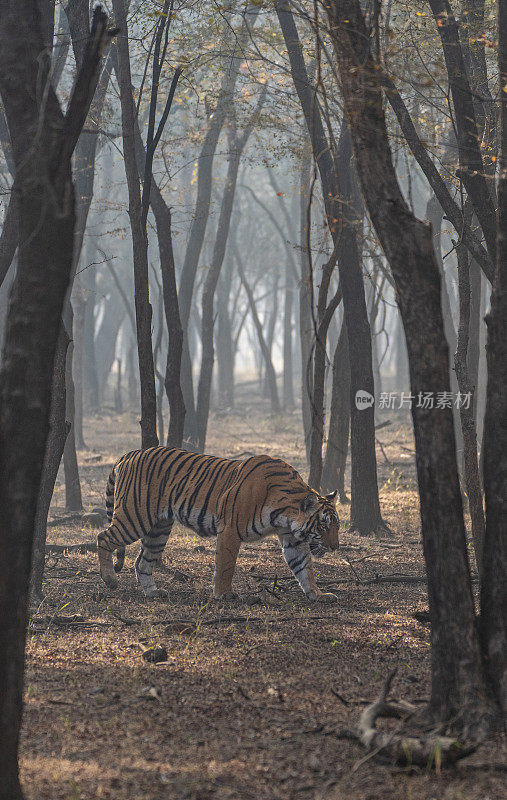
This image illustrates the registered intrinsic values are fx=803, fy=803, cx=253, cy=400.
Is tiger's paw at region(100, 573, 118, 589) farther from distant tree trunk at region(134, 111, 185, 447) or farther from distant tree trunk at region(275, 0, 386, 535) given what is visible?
distant tree trunk at region(275, 0, 386, 535)

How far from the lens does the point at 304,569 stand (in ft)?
21.5

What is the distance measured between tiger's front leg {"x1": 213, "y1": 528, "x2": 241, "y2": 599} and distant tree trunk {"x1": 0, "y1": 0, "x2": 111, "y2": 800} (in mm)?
3486

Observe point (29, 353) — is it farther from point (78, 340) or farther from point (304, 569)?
point (78, 340)

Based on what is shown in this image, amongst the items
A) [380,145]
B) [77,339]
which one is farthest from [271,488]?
[77,339]

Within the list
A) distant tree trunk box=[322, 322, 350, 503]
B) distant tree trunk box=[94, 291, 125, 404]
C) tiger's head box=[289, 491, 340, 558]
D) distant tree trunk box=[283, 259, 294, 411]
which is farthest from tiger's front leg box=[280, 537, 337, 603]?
distant tree trunk box=[94, 291, 125, 404]

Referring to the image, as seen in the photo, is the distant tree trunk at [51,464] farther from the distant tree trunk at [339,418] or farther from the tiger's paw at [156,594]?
the distant tree trunk at [339,418]

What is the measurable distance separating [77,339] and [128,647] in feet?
45.0

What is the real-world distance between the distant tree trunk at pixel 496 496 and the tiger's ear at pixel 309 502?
2726mm

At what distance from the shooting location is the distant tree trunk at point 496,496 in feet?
11.8

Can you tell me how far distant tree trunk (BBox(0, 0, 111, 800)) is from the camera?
3.00 m

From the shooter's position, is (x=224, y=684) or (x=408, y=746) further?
(x=224, y=684)

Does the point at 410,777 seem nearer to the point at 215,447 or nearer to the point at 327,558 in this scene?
the point at 327,558

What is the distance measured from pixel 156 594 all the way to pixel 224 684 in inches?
97.5

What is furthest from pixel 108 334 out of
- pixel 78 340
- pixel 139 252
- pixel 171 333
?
pixel 139 252
